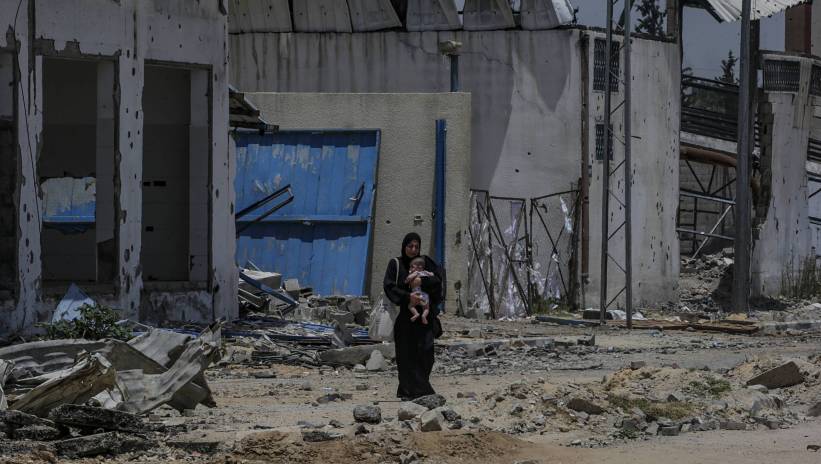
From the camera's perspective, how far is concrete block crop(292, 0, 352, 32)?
24188mm

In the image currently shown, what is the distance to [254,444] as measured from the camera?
364 inches

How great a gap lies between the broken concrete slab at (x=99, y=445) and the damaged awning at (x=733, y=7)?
60.0ft

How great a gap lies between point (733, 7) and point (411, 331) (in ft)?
50.8

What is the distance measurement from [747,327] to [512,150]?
178 inches

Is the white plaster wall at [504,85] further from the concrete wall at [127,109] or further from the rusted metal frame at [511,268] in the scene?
the concrete wall at [127,109]

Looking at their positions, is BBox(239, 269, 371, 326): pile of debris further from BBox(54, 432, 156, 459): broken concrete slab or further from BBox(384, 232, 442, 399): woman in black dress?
BBox(54, 432, 156, 459): broken concrete slab

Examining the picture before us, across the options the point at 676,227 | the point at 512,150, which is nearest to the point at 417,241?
the point at 512,150

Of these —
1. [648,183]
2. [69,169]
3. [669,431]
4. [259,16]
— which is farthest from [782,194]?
[669,431]

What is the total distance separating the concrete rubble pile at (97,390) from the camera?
9.31 meters

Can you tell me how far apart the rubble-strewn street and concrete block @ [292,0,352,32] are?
30.0 ft

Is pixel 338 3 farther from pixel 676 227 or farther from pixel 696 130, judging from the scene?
pixel 696 130

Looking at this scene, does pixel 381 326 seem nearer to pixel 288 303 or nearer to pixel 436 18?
pixel 288 303

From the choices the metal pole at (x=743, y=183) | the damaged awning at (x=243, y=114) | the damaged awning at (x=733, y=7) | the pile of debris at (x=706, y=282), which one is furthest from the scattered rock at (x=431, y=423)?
the damaged awning at (x=733, y=7)

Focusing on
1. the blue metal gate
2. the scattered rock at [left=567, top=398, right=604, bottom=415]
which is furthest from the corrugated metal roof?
the scattered rock at [left=567, top=398, right=604, bottom=415]
